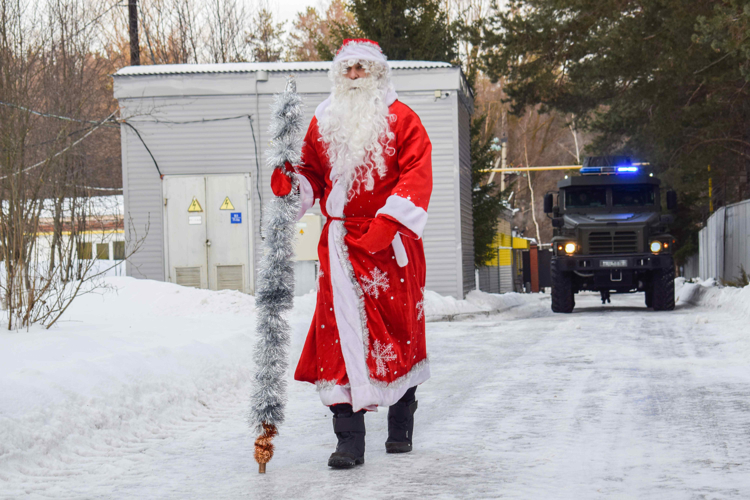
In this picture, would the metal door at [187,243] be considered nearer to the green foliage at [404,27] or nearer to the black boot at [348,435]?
the green foliage at [404,27]

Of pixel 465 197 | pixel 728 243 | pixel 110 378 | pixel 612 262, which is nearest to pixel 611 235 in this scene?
pixel 612 262

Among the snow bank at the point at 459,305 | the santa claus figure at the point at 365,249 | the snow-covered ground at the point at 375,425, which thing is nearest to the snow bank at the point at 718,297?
the snow bank at the point at 459,305

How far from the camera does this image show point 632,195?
1742 cm

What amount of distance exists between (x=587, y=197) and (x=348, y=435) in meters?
14.0

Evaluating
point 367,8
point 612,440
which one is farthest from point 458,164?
point 612,440

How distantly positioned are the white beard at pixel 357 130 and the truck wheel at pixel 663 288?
1334 cm

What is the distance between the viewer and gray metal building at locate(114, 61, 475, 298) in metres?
17.4

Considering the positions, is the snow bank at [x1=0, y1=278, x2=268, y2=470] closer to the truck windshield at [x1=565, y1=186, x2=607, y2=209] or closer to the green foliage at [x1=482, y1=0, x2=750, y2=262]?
the truck windshield at [x1=565, y1=186, x2=607, y2=209]

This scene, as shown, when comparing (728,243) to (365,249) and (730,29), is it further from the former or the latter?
(365,249)

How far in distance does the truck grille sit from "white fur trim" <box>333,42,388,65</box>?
13016 mm

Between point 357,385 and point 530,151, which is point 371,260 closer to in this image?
point 357,385

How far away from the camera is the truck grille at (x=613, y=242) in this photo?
1678cm

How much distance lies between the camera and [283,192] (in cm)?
432

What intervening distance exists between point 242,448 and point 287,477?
826 millimetres
